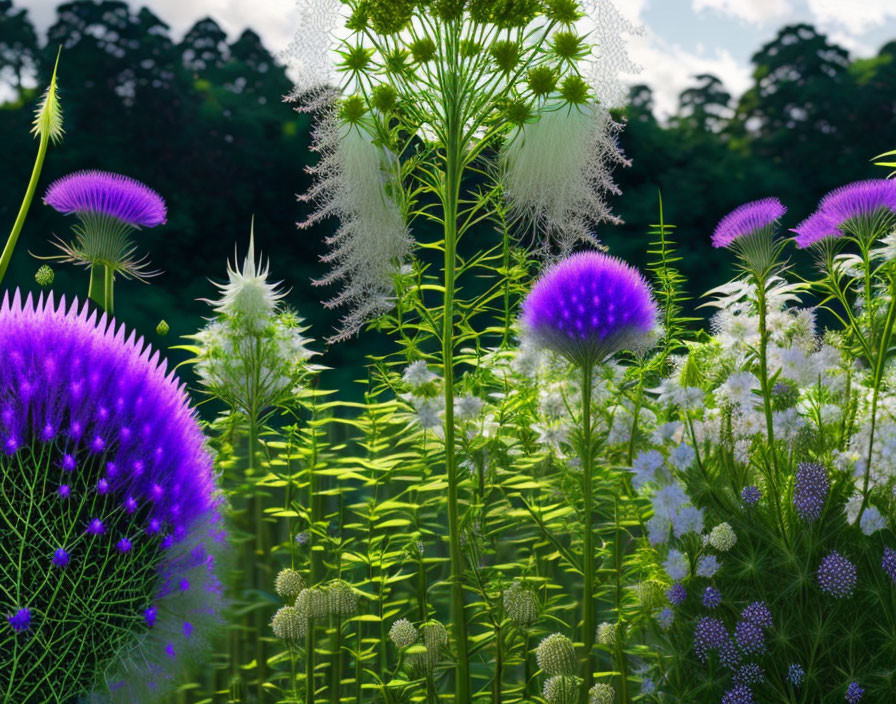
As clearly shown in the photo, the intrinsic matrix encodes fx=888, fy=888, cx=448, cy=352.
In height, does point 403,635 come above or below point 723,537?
below

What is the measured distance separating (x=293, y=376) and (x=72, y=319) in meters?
1.37

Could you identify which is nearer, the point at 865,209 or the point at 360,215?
the point at 865,209

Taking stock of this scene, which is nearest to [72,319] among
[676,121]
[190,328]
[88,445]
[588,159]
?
[88,445]

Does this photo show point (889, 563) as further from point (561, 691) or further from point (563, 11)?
point (563, 11)

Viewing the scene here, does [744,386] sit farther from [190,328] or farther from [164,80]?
[164,80]

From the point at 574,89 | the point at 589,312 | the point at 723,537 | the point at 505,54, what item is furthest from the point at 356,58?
the point at 723,537

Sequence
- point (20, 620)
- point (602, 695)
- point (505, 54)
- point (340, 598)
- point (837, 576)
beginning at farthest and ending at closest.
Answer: point (505, 54)
point (340, 598)
point (602, 695)
point (837, 576)
point (20, 620)

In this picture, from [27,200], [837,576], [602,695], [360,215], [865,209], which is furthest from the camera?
[360,215]

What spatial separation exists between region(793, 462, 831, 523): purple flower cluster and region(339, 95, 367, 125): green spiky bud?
1927mm

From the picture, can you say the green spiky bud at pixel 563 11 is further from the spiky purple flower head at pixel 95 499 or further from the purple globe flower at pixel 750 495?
the spiky purple flower head at pixel 95 499

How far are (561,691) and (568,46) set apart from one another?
2.14 meters

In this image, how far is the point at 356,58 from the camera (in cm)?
316

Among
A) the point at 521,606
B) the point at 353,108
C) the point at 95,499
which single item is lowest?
the point at 521,606

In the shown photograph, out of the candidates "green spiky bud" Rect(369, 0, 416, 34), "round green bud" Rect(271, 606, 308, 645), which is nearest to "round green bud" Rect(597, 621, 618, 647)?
"round green bud" Rect(271, 606, 308, 645)
